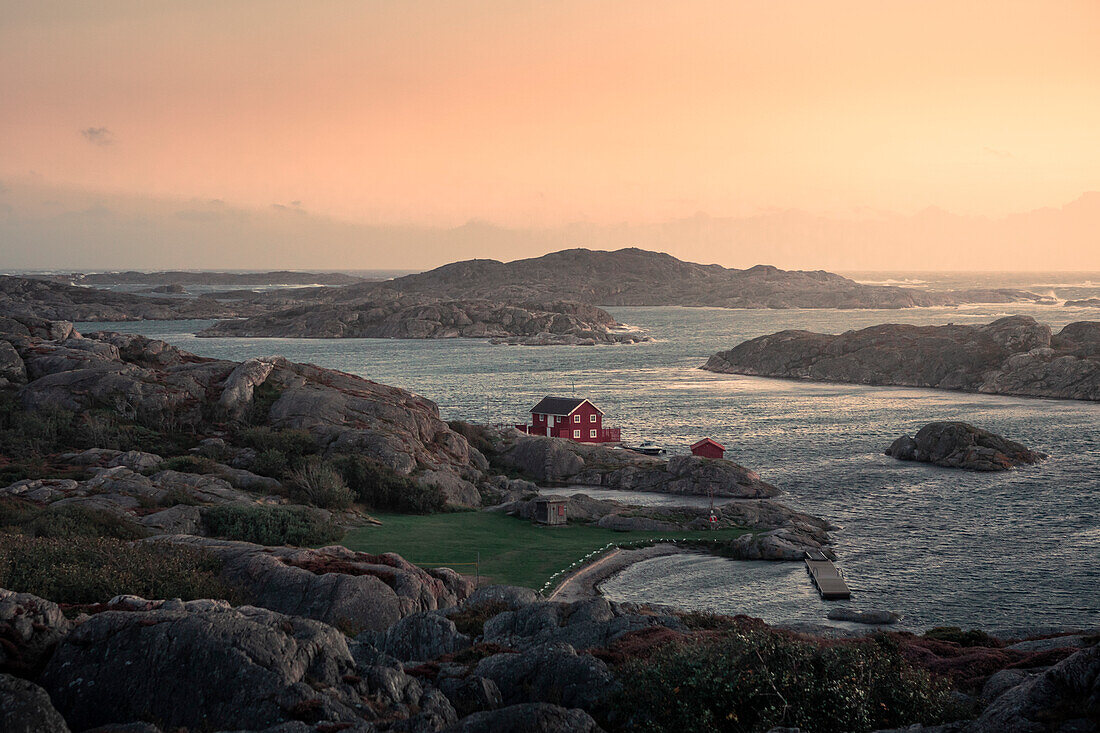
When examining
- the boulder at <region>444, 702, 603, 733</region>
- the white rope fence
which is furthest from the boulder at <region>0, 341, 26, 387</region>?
the boulder at <region>444, 702, 603, 733</region>

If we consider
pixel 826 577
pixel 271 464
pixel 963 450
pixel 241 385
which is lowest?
pixel 826 577

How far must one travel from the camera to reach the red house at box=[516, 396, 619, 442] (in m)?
86.7

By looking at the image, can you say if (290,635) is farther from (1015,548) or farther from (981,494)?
(981,494)

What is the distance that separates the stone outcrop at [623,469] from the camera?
68.6 meters

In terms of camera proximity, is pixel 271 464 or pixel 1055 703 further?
pixel 271 464

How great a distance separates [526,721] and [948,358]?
14840cm

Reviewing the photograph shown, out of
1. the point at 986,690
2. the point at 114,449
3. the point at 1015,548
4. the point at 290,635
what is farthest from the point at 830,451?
the point at 290,635

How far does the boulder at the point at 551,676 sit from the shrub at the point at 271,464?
3632cm

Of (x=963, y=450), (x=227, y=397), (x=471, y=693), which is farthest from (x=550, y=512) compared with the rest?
(x=963, y=450)

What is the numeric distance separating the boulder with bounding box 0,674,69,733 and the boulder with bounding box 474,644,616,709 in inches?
314

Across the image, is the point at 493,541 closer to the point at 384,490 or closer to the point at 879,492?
the point at 384,490

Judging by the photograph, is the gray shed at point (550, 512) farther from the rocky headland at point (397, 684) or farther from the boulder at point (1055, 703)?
the boulder at point (1055, 703)

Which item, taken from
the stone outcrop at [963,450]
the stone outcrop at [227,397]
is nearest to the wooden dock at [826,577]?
the stone outcrop at [227,397]

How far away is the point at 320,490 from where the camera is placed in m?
48.8
